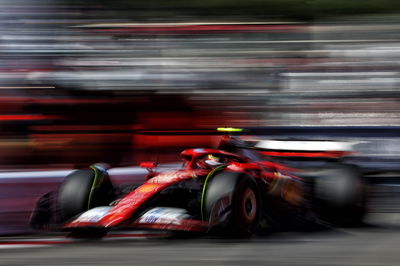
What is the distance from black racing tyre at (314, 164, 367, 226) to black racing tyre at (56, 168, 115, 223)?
1970 mm

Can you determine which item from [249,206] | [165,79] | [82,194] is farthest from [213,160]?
[165,79]

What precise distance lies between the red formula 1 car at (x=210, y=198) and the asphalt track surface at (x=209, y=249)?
163 millimetres

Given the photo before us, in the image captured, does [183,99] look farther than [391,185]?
Yes

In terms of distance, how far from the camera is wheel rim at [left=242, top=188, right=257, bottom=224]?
5705 mm

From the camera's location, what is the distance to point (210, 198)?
18.3 ft

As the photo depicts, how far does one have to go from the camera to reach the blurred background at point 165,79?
1016 centimetres

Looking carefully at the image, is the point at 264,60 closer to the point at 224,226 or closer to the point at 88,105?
the point at 88,105

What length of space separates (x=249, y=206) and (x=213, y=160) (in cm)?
69

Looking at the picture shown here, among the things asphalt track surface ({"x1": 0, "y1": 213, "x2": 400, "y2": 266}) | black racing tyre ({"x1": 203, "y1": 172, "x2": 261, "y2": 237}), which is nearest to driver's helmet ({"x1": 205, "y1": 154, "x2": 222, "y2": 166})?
black racing tyre ({"x1": 203, "y1": 172, "x2": 261, "y2": 237})

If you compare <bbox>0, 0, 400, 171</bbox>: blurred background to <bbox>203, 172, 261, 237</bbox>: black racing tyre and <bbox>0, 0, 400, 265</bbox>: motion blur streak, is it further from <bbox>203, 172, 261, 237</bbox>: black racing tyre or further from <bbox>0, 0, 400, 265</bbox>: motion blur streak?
<bbox>203, 172, 261, 237</bbox>: black racing tyre

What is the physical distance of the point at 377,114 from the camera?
10.0 m

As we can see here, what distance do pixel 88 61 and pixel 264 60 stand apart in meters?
2.53

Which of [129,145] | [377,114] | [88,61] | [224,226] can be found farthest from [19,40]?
[224,226]

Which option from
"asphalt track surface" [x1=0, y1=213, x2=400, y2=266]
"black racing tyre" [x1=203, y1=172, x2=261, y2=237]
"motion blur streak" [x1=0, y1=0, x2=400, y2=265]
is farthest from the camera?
"motion blur streak" [x1=0, y1=0, x2=400, y2=265]
